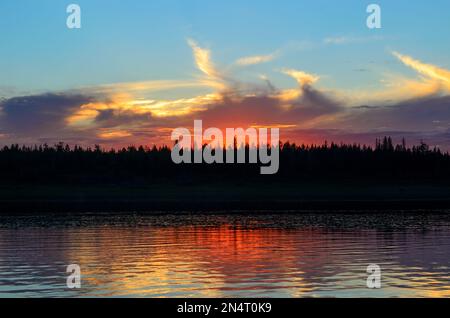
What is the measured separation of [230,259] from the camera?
111 ft

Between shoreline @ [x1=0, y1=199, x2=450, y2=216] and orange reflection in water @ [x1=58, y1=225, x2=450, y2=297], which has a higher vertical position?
shoreline @ [x1=0, y1=199, x2=450, y2=216]

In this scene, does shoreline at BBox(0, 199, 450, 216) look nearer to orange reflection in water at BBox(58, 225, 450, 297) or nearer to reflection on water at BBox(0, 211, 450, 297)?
reflection on water at BBox(0, 211, 450, 297)

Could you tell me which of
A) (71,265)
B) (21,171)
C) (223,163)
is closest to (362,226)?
(71,265)

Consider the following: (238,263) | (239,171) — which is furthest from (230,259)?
(239,171)

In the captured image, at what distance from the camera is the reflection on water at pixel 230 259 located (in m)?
25.2

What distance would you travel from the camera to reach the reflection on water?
2522cm

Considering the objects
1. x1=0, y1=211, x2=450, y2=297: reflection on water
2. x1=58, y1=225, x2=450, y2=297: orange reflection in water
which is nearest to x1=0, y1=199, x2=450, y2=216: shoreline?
x1=0, y1=211, x2=450, y2=297: reflection on water

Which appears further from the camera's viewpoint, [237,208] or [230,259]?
[237,208]

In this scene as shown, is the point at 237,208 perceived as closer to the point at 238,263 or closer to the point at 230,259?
the point at 230,259

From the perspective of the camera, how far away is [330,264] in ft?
102

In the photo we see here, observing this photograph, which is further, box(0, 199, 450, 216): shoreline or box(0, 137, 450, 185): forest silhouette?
box(0, 137, 450, 185): forest silhouette

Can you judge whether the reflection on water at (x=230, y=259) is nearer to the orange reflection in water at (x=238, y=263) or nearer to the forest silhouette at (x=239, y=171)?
the orange reflection in water at (x=238, y=263)
